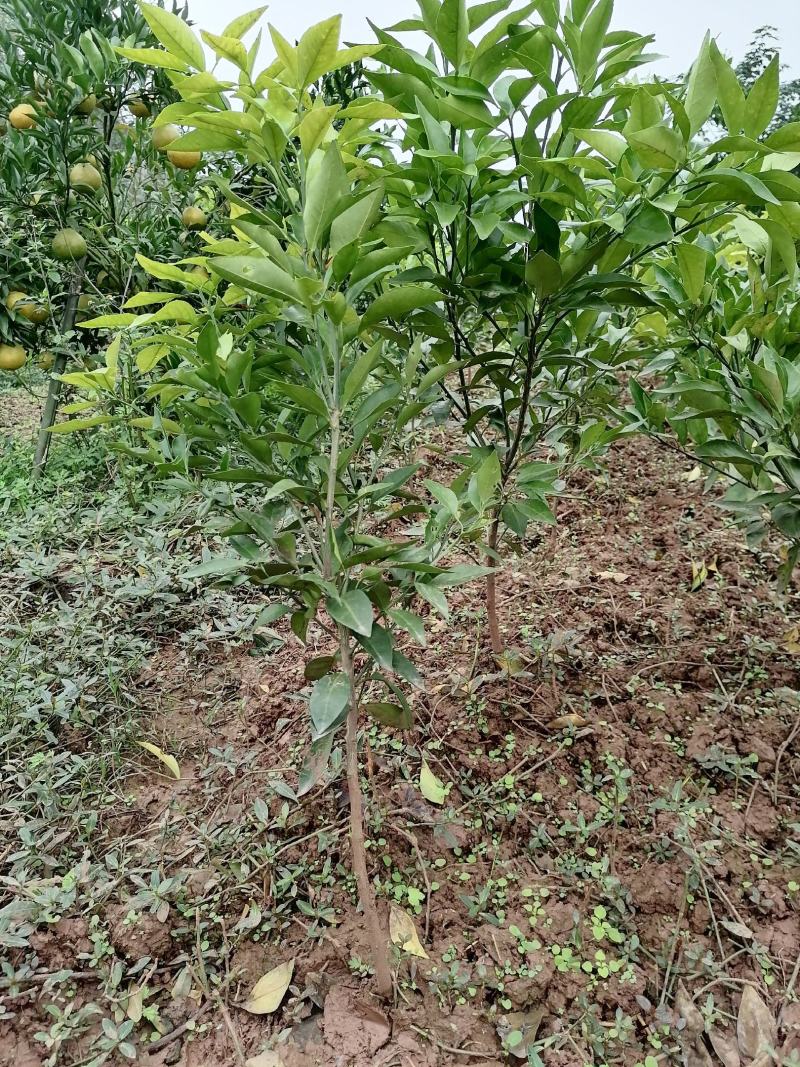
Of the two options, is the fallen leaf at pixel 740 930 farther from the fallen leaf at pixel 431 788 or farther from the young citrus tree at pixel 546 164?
the young citrus tree at pixel 546 164

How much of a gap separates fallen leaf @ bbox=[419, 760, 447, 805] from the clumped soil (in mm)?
32

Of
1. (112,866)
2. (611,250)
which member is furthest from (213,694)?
(611,250)

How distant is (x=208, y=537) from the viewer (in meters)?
2.20

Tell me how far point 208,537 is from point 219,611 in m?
0.36

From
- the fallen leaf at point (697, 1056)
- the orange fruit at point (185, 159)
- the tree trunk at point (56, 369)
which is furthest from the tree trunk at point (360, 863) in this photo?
the tree trunk at point (56, 369)

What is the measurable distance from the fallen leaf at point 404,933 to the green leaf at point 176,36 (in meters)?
1.17

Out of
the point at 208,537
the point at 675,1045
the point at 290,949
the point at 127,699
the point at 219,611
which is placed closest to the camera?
the point at 675,1045

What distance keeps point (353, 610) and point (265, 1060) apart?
0.67 m

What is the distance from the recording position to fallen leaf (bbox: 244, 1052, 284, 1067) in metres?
0.92

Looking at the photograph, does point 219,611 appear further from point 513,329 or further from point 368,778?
point 513,329

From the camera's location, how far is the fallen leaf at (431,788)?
4.04 ft

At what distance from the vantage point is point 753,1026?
0.95 m

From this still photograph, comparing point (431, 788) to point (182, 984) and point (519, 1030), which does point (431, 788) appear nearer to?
point (519, 1030)


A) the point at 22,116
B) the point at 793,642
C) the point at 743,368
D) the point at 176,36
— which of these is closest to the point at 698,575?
the point at 793,642
